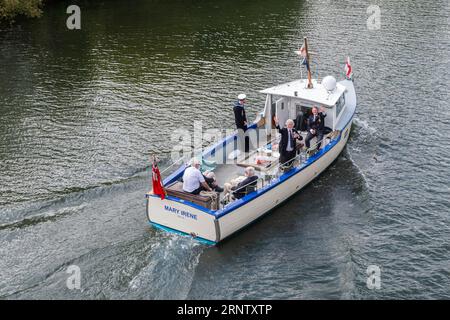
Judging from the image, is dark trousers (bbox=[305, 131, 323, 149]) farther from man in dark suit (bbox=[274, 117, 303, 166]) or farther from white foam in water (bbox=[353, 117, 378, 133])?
white foam in water (bbox=[353, 117, 378, 133])

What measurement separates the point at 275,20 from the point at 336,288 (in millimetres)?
34366

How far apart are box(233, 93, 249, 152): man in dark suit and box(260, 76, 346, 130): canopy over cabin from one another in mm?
1360

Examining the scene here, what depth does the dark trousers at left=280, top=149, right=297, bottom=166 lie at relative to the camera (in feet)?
64.5

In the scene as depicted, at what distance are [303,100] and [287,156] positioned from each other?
363 centimetres

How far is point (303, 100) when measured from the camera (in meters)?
22.3

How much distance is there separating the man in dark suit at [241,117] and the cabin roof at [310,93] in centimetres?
121

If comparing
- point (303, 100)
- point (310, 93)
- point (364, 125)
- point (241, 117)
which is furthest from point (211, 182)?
point (364, 125)

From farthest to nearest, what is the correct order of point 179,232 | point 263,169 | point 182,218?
1. point 263,169
2. point 179,232
3. point 182,218

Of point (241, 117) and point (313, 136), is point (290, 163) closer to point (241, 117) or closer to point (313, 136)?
point (313, 136)

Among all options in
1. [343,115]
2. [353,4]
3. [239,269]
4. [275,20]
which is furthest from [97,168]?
[353,4]

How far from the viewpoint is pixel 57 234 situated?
1764cm

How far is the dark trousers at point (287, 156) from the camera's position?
19672 mm

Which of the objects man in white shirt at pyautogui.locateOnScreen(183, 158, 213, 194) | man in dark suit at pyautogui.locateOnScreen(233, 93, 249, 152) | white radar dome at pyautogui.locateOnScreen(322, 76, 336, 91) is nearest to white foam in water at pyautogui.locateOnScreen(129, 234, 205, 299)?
man in white shirt at pyautogui.locateOnScreen(183, 158, 213, 194)
